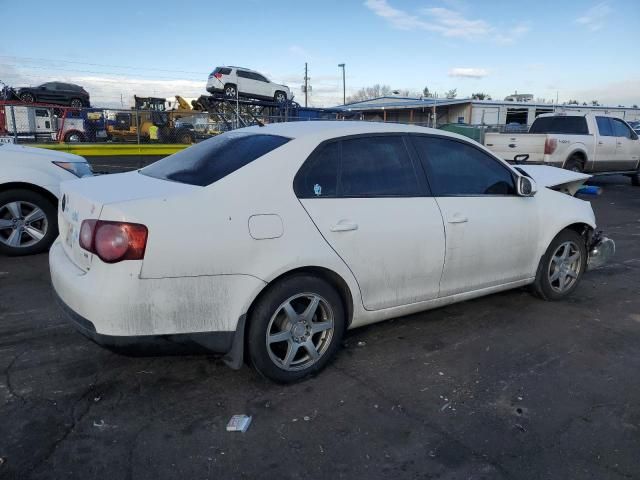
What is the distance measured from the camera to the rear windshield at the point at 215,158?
3.07m

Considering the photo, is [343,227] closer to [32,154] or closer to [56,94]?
[32,154]

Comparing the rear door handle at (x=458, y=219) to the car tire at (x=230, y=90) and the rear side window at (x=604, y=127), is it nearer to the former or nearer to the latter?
the rear side window at (x=604, y=127)

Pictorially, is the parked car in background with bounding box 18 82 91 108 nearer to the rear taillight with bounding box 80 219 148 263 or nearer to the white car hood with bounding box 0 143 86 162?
the white car hood with bounding box 0 143 86 162

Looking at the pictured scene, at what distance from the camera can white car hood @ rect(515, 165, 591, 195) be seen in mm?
5203

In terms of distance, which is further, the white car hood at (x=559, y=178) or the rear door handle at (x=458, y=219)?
the white car hood at (x=559, y=178)

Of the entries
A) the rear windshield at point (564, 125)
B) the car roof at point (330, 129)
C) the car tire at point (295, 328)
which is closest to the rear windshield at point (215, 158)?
the car roof at point (330, 129)

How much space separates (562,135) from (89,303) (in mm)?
12471

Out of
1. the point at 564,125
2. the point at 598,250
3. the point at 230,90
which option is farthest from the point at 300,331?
the point at 230,90

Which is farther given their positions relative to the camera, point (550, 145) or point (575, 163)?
point (575, 163)

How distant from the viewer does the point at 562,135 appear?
12.4 metres

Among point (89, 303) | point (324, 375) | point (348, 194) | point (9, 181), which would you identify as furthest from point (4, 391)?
point (9, 181)

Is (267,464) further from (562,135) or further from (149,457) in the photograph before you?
(562,135)

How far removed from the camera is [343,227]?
3.18 metres

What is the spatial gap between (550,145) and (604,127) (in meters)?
2.49
